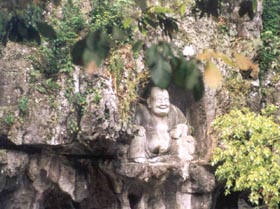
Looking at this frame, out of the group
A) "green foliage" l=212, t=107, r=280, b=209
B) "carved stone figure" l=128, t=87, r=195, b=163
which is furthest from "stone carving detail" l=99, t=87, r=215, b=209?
"green foliage" l=212, t=107, r=280, b=209

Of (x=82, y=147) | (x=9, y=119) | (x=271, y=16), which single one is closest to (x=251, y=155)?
(x=82, y=147)

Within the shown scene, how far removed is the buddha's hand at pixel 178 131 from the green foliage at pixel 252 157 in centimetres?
78

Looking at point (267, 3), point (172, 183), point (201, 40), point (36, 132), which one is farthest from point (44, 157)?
point (267, 3)

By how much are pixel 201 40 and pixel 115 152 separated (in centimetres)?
207

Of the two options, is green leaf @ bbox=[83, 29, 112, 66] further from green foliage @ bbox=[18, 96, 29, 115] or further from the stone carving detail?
the stone carving detail

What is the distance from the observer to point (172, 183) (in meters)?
8.27

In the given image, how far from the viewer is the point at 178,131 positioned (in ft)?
27.6

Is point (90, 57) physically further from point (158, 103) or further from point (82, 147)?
point (158, 103)

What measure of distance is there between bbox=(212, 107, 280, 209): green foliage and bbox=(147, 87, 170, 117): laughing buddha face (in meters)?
0.91

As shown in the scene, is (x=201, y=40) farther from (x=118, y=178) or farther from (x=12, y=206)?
(x=12, y=206)

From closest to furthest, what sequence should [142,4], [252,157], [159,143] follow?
[142,4] → [252,157] → [159,143]

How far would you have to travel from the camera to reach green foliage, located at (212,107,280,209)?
23.4 ft

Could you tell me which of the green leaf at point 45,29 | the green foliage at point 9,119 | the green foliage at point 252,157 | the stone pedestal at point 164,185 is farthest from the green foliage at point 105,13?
the green leaf at point 45,29

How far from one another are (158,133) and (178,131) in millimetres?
282
